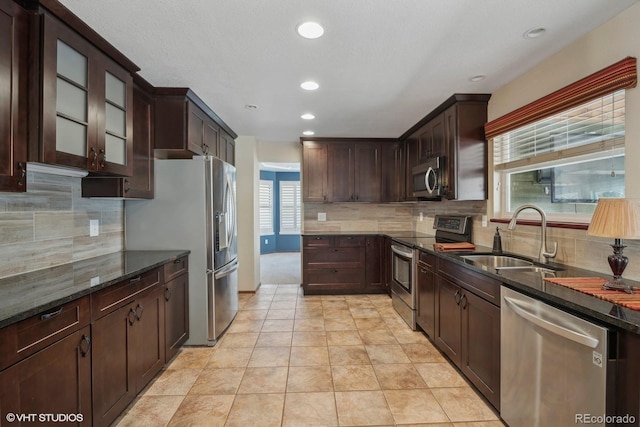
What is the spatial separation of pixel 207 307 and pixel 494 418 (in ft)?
7.85

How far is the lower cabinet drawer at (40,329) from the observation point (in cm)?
114

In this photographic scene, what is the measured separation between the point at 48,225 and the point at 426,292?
10.1 feet

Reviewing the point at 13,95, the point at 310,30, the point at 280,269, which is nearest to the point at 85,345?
the point at 13,95

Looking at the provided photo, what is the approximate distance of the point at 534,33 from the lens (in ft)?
6.22

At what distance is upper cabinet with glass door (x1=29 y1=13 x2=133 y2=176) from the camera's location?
1.58 m

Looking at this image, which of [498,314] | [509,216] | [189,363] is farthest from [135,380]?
[509,216]

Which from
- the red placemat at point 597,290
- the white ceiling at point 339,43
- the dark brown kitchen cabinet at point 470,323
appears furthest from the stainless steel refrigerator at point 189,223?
the red placemat at point 597,290

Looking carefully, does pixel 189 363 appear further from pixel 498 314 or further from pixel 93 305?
pixel 498 314

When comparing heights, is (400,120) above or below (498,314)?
above

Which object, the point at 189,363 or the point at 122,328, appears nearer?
the point at 122,328

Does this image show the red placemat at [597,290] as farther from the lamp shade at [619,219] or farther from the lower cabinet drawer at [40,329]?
the lower cabinet drawer at [40,329]

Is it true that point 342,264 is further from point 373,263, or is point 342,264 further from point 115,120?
point 115,120

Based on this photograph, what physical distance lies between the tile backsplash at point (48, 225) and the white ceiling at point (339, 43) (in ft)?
3.54

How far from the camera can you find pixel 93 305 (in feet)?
5.29
